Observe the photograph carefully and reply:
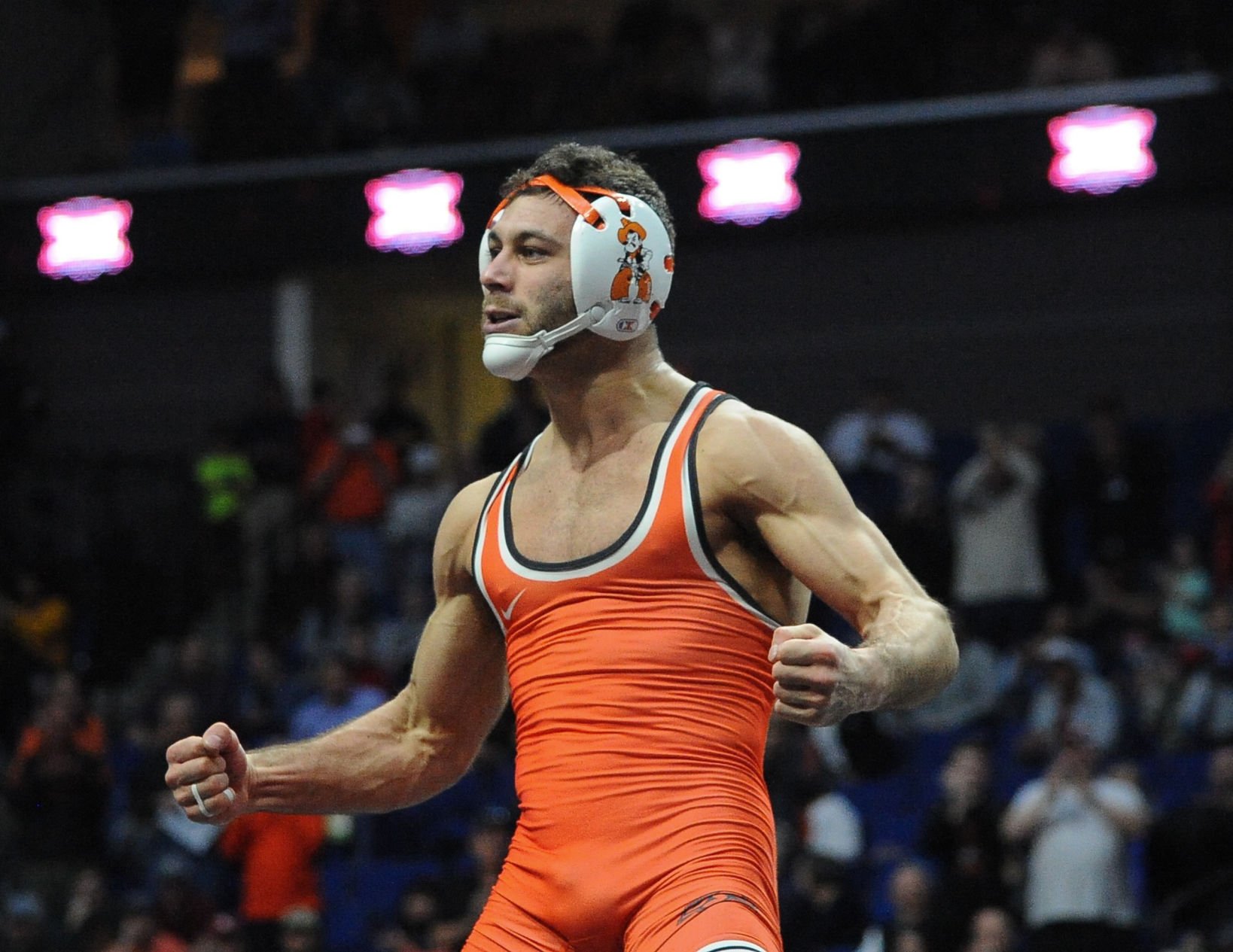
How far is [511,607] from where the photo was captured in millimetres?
4258

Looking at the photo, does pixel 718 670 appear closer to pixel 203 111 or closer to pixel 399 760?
pixel 399 760

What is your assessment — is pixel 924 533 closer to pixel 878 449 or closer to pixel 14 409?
pixel 878 449

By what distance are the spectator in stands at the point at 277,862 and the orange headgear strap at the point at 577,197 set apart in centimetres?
691

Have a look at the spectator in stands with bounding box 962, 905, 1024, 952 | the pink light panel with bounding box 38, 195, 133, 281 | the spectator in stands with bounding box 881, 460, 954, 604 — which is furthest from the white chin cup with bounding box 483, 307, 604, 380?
the pink light panel with bounding box 38, 195, 133, 281

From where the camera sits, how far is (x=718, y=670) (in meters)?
Answer: 4.06

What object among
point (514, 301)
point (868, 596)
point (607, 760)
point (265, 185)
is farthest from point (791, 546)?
point (265, 185)

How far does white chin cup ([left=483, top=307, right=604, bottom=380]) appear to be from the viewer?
4273 mm

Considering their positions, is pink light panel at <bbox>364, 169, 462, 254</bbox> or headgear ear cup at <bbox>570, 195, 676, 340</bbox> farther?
pink light panel at <bbox>364, 169, 462, 254</bbox>

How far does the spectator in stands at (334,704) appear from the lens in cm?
1162

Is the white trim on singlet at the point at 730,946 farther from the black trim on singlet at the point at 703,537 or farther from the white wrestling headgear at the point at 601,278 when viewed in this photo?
the white wrestling headgear at the point at 601,278

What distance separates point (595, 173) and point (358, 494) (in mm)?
10175

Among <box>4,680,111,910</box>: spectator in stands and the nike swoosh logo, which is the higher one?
<box>4,680,111,910</box>: spectator in stands

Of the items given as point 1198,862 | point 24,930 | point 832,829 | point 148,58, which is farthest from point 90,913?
point 148,58

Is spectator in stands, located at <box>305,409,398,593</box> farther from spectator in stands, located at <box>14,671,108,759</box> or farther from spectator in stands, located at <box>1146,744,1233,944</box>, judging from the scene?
spectator in stands, located at <box>1146,744,1233,944</box>
